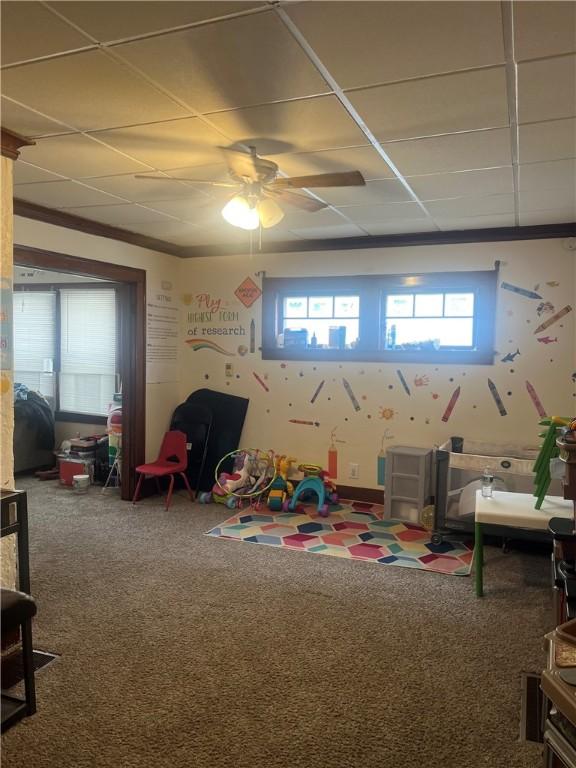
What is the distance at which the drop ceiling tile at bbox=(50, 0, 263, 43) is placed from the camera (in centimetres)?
160

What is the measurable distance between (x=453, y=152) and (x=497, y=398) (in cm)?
245

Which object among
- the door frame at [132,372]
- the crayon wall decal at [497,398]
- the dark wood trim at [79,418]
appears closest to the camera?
the crayon wall decal at [497,398]

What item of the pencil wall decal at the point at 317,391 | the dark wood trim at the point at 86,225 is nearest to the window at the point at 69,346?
the dark wood trim at the point at 86,225

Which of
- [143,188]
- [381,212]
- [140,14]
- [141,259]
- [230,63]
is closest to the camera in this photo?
[140,14]

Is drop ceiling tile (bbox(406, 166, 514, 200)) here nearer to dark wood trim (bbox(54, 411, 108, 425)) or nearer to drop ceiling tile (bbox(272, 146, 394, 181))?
drop ceiling tile (bbox(272, 146, 394, 181))

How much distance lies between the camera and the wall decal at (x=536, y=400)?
4.50 meters

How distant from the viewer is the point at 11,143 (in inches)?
104

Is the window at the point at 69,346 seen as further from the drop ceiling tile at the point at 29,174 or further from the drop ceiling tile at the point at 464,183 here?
the drop ceiling tile at the point at 464,183

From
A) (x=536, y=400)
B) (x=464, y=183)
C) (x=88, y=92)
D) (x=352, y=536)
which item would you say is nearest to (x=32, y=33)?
(x=88, y=92)

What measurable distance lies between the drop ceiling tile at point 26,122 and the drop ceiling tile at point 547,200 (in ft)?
8.80

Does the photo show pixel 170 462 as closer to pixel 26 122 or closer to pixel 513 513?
pixel 513 513

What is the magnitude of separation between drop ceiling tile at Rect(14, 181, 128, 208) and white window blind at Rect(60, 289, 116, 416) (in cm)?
226

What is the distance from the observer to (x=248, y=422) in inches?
218

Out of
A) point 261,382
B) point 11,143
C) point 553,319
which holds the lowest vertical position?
point 261,382
